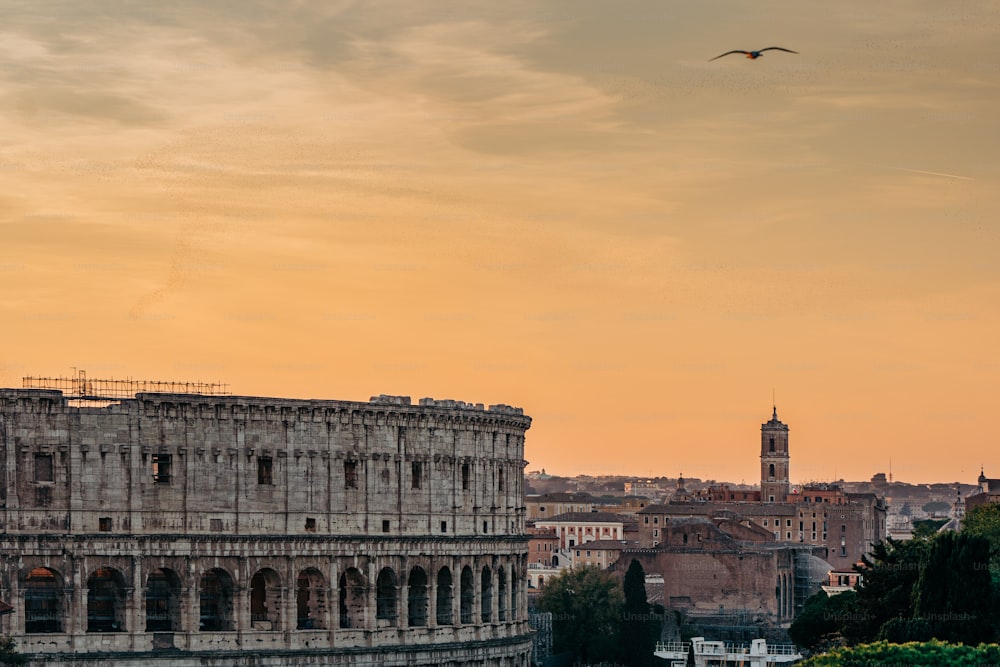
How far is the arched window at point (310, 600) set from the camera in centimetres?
8788

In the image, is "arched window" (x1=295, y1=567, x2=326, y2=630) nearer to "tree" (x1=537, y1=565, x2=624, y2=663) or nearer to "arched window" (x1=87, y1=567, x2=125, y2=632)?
"arched window" (x1=87, y1=567, x2=125, y2=632)

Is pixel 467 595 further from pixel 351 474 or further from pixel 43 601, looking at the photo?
pixel 43 601

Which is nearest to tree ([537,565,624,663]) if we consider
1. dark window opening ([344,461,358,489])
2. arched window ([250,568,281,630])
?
dark window opening ([344,461,358,489])

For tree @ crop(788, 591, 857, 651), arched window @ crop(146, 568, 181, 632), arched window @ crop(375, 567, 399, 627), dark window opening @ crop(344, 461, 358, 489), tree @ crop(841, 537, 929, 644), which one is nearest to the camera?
tree @ crop(841, 537, 929, 644)

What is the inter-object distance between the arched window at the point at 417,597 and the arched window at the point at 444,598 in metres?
1.13

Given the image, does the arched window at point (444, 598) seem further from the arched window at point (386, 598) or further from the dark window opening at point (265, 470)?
the dark window opening at point (265, 470)

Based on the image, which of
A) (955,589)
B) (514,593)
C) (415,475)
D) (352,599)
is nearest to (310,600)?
(352,599)

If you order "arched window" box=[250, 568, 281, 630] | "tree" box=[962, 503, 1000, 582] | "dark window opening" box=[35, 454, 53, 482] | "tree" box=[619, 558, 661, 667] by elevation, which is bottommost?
"tree" box=[619, 558, 661, 667]

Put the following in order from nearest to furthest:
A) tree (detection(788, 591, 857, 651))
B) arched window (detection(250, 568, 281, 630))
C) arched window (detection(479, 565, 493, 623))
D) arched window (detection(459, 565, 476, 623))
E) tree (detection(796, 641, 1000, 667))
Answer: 1. tree (detection(796, 641, 1000, 667))
2. arched window (detection(250, 568, 281, 630))
3. tree (detection(788, 591, 857, 651))
4. arched window (detection(459, 565, 476, 623))
5. arched window (detection(479, 565, 493, 623))

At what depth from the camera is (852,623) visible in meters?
86.2

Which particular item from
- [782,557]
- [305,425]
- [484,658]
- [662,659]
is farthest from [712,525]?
[305,425]

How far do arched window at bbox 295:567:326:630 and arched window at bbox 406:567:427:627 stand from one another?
481 centimetres

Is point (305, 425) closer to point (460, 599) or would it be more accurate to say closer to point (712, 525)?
point (460, 599)

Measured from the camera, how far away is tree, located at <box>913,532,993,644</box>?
250ft
